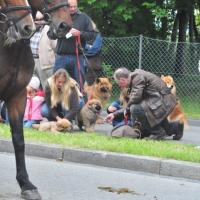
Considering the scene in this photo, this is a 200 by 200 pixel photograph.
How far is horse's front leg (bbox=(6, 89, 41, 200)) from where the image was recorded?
21.4 ft

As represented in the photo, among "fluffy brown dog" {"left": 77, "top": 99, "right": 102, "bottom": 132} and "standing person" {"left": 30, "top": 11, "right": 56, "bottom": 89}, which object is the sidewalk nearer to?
"fluffy brown dog" {"left": 77, "top": 99, "right": 102, "bottom": 132}

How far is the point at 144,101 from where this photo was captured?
10.8 meters

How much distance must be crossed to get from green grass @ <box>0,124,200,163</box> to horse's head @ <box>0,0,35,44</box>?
373 centimetres

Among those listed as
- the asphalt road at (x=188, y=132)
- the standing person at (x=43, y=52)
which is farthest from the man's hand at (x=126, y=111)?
the standing person at (x=43, y=52)

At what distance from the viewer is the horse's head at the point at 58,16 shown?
18.7 ft

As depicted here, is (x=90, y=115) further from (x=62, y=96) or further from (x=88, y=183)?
(x=88, y=183)

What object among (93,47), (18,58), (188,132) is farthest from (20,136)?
(188,132)

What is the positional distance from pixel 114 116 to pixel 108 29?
1204cm

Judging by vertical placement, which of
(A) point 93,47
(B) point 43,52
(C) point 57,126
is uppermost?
(A) point 93,47

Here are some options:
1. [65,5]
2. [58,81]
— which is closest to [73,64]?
[58,81]

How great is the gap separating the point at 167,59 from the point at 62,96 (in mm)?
7246

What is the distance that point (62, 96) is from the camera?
11.7 metres

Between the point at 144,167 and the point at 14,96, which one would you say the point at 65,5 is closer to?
the point at 14,96

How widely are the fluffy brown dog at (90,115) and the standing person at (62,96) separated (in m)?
0.12
